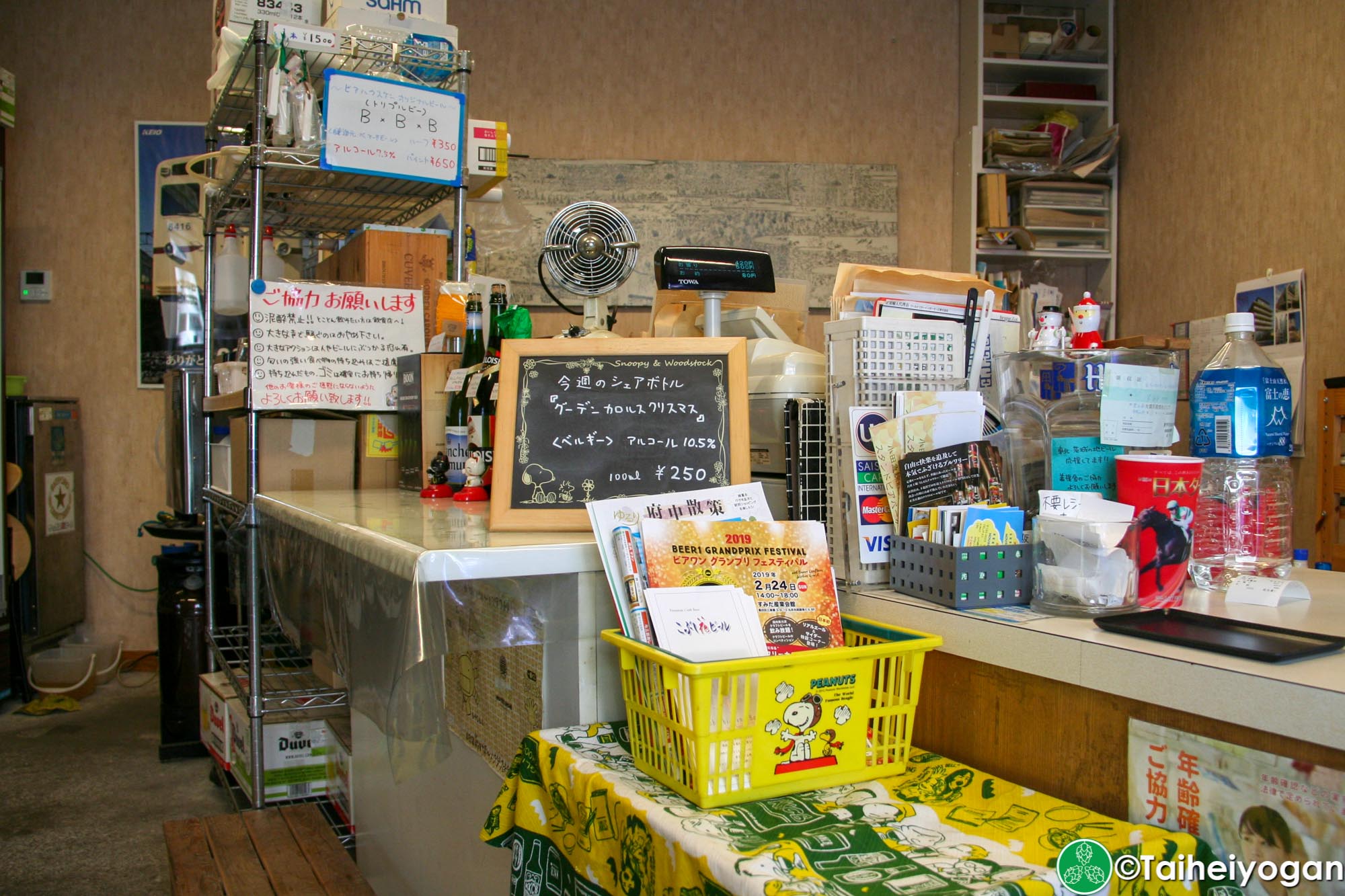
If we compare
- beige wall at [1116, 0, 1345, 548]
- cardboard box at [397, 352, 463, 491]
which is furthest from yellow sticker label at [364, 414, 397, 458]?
beige wall at [1116, 0, 1345, 548]

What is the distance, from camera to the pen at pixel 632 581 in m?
1.03

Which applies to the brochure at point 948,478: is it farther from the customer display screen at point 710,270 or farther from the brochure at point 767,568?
the customer display screen at point 710,270

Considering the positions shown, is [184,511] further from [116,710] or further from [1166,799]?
[1166,799]

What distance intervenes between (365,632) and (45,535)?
11.8 feet

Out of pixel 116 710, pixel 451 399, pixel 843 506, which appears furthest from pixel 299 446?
pixel 116 710

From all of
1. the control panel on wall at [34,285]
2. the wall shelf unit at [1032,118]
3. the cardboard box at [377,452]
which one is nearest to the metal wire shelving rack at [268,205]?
the cardboard box at [377,452]

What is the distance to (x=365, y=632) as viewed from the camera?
130 centimetres

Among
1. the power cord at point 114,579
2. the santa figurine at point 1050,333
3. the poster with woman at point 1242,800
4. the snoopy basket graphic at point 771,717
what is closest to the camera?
the poster with woman at point 1242,800

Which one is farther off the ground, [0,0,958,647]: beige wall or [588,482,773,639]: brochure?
[0,0,958,647]: beige wall

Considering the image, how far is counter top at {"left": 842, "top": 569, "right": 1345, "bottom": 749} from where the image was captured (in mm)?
782

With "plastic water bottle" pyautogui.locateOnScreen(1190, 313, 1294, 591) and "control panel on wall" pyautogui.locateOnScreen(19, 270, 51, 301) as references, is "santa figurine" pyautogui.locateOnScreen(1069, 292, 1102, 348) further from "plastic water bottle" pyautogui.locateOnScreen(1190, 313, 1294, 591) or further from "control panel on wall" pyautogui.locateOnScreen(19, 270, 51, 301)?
"control panel on wall" pyautogui.locateOnScreen(19, 270, 51, 301)

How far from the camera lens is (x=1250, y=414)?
49.9 inches

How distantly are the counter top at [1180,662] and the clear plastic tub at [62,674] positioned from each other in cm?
400

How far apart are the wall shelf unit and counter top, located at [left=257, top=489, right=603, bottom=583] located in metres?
3.71
